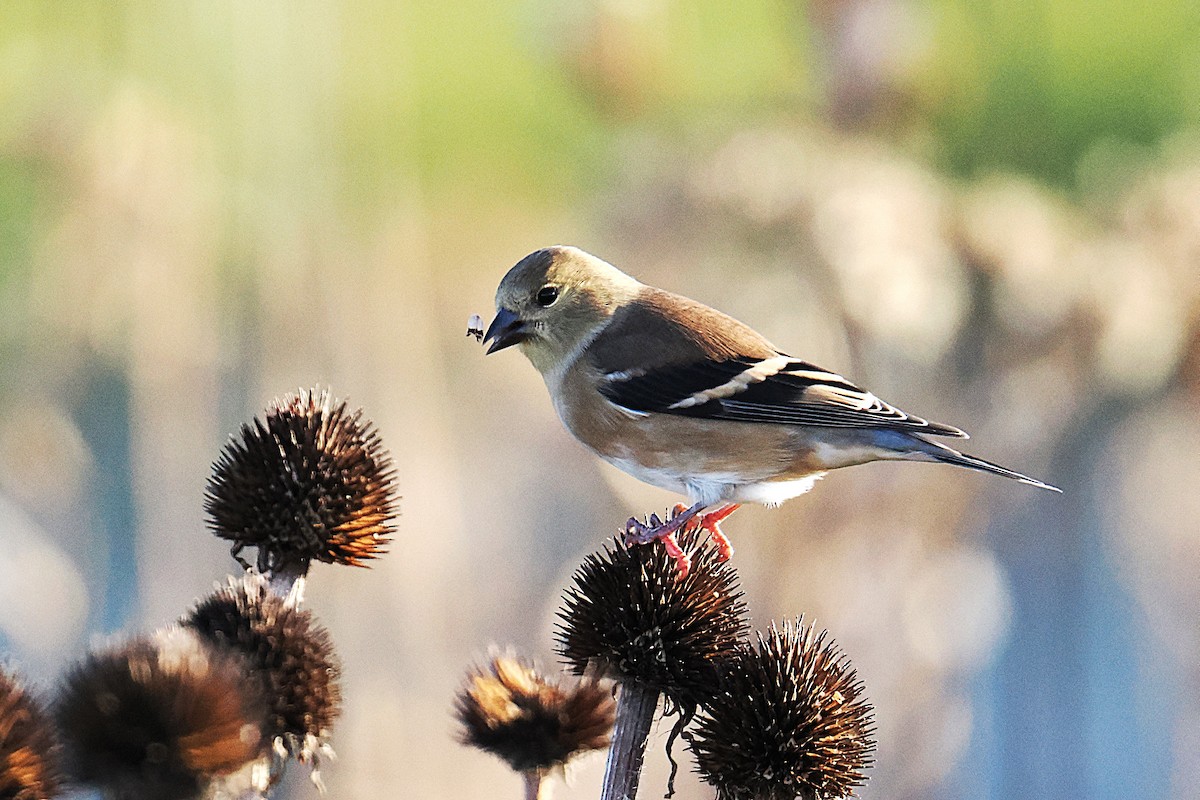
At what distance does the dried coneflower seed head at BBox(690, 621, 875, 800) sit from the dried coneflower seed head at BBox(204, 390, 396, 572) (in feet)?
1.65

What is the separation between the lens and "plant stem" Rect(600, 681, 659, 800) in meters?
1.42

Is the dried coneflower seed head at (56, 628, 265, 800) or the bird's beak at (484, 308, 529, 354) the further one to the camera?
the bird's beak at (484, 308, 529, 354)

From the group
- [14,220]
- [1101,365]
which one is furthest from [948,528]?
[14,220]

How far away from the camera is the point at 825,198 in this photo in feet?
12.8

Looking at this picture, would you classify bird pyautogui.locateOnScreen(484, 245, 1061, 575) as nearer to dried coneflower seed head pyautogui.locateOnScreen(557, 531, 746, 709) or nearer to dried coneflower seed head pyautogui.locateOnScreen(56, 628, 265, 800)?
dried coneflower seed head pyautogui.locateOnScreen(557, 531, 746, 709)

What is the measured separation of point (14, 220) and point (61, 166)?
41 centimetres

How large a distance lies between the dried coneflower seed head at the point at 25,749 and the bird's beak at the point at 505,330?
137 centimetres

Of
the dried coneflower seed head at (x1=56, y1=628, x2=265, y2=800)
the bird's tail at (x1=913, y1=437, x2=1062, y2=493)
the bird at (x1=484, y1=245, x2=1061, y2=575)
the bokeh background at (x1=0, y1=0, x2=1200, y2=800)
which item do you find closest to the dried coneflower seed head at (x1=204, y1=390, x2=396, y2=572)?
the dried coneflower seed head at (x1=56, y1=628, x2=265, y2=800)

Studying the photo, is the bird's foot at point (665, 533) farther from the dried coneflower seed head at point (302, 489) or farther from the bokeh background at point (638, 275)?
the bokeh background at point (638, 275)

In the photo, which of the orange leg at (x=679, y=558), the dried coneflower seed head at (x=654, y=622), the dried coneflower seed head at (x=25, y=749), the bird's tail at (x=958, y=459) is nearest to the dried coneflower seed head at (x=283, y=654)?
the dried coneflower seed head at (x=25, y=749)

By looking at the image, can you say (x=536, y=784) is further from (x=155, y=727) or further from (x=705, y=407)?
(x=705, y=407)

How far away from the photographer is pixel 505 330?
94.8 inches

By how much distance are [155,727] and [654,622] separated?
72 cm

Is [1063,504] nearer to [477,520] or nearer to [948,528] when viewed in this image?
[948,528]
